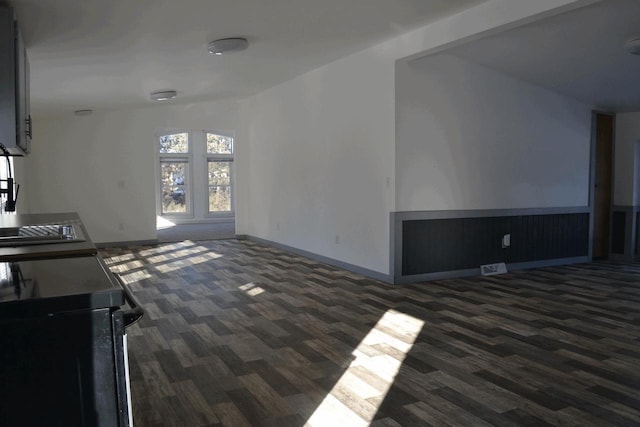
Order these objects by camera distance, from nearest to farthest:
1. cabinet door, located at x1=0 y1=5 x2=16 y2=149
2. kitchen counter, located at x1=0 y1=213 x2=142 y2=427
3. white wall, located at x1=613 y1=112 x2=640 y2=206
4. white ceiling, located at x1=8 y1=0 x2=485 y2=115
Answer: kitchen counter, located at x1=0 y1=213 x2=142 y2=427, cabinet door, located at x1=0 y1=5 x2=16 y2=149, white ceiling, located at x1=8 y1=0 x2=485 y2=115, white wall, located at x1=613 y1=112 x2=640 y2=206

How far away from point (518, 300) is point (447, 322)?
46.2 inches

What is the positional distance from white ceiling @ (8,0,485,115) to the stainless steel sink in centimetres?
124

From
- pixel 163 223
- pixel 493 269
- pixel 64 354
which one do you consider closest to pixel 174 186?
pixel 163 223

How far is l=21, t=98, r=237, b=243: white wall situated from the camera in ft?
26.9

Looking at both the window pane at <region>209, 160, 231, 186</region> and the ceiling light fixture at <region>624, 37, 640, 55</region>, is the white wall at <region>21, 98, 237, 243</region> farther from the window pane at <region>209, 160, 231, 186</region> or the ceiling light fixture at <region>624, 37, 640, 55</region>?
the ceiling light fixture at <region>624, 37, 640, 55</region>

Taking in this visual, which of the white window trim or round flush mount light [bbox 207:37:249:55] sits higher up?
round flush mount light [bbox 207:37:249:55]

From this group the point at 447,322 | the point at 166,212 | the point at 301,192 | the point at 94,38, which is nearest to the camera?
the point at 94,38

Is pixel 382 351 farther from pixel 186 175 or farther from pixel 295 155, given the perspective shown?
pixel 186 175

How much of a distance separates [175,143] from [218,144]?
108 cm

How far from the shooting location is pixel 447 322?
4.23 metres

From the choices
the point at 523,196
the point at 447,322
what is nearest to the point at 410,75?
the point at 523,196

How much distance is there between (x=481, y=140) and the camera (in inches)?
243

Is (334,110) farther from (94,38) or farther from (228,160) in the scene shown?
(228,160)

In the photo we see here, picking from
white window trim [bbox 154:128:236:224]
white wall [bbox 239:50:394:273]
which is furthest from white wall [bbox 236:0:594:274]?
white window trim [bbox 154:128:236:224]
